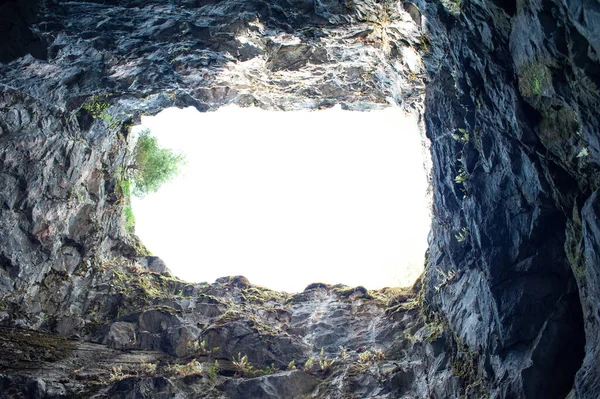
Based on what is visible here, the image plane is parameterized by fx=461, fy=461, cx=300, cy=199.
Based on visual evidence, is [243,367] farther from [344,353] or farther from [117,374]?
[117,374]

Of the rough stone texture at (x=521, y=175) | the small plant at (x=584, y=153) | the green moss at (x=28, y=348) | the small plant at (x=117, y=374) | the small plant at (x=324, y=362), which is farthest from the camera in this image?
the small plant at (x=324, y=362)

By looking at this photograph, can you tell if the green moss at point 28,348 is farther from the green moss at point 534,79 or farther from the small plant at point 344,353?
the green moss at point 534,79

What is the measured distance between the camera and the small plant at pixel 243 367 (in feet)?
40.1

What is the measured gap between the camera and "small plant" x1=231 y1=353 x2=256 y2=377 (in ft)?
40.1

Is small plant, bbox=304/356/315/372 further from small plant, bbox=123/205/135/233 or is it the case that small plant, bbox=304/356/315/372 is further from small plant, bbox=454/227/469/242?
small plant, bbox=123/205/135/233

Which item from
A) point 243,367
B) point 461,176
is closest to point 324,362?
point 243,367

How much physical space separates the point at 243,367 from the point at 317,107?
28.7 feet

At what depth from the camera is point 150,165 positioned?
1914cm

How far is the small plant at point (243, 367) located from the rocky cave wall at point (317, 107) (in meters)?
0.16

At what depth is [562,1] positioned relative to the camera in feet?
18.6

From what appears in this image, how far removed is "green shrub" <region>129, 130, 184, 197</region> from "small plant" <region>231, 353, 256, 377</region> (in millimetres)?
9456

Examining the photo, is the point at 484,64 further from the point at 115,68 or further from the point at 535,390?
the point at 115,68

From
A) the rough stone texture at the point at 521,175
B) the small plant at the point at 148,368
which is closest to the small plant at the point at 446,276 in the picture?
the rough stone texture at the point at 521,175

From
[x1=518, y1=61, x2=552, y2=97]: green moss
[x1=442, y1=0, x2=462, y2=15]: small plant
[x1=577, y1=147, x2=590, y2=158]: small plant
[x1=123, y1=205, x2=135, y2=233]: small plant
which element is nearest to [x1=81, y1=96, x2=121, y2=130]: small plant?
[x1=123, y1=205, x2=135, y2=233]: small plant
